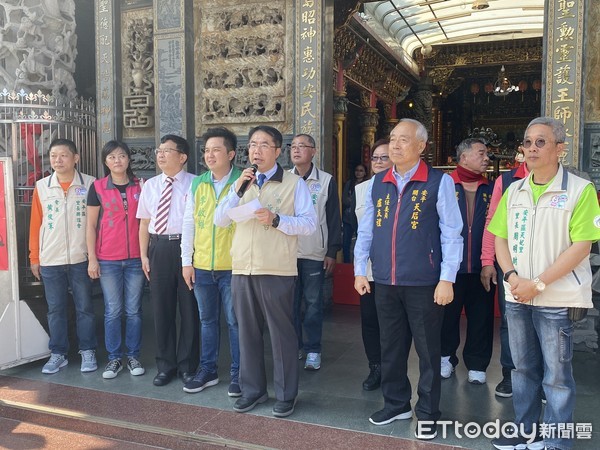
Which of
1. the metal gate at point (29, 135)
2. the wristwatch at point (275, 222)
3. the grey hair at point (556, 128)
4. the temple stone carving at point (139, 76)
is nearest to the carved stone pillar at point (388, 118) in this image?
the temple stone carving at point (139, 76)

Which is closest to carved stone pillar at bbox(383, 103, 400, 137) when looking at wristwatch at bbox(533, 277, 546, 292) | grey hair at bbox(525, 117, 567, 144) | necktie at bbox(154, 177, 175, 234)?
necktie at bbox(154, 177, 175, 234)

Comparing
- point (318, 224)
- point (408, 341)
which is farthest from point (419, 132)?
point (318, 224)

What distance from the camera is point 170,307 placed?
3.51 meters

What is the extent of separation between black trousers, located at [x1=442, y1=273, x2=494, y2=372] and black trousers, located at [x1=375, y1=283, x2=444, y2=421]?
719 millimetres

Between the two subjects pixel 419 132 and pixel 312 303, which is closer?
pixel 419 132

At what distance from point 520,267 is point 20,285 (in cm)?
339

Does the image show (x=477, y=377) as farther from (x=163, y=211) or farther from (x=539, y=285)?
(x=163, y=211)

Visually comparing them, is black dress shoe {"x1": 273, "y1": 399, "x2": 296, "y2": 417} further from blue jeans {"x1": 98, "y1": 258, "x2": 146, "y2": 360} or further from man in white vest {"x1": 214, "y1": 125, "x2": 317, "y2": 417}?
blue jeans {"x1": 98, "y1": 258, "x2": 146, "y2": 360}

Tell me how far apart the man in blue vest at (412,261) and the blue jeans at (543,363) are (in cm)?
35

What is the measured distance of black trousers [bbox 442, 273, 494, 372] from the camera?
3.49 metres

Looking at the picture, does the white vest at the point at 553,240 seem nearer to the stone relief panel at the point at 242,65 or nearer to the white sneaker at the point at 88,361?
the white sneaker at the point at 88,361

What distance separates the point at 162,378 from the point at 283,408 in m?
0.91

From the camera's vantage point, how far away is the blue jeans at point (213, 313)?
326 cm

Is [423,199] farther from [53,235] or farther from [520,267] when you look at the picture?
[53,235]
